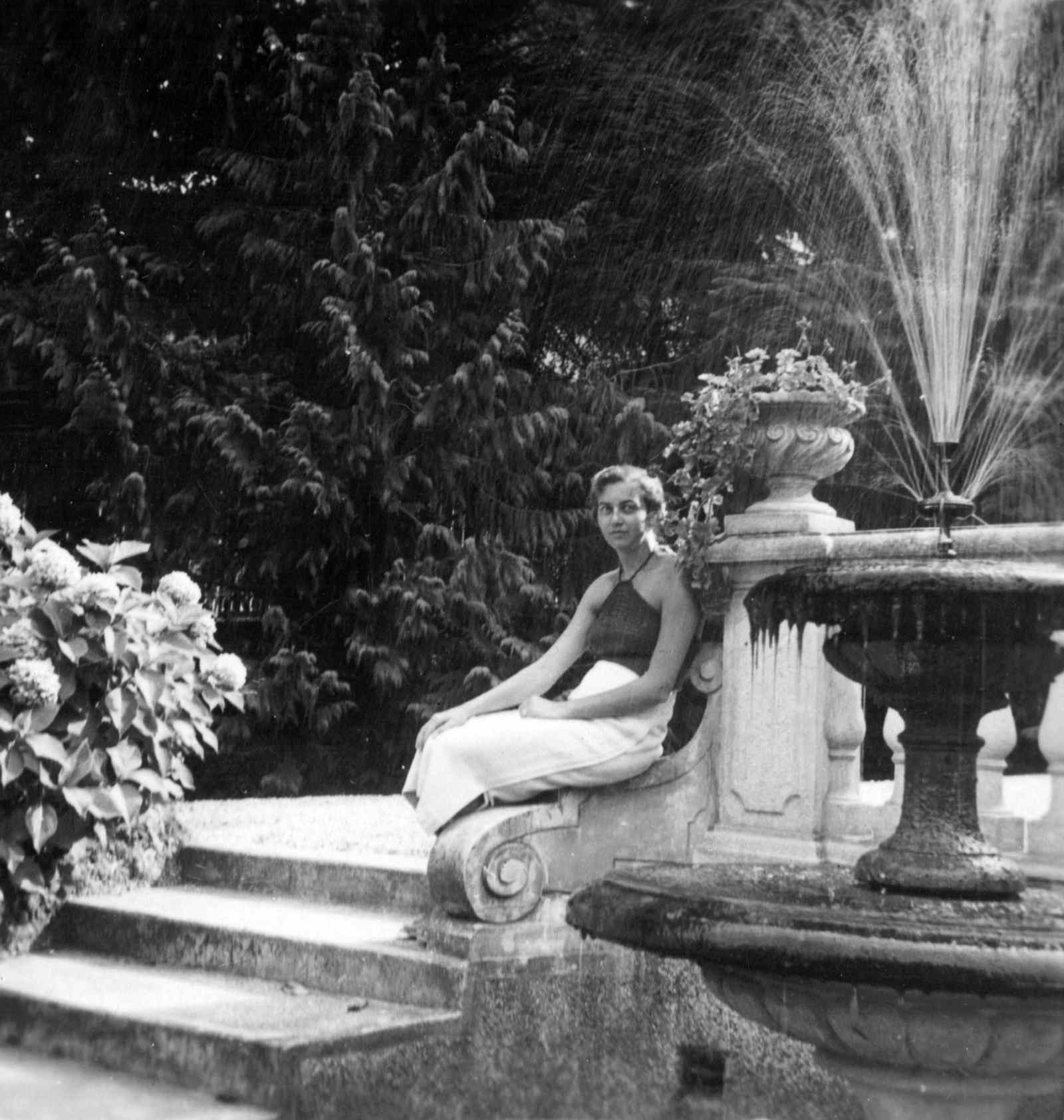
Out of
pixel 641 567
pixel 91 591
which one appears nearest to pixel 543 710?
pixel 641 567

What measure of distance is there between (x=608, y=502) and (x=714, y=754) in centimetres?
90

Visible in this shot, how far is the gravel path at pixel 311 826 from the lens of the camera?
632 centimetres

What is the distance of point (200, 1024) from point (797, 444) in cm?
254

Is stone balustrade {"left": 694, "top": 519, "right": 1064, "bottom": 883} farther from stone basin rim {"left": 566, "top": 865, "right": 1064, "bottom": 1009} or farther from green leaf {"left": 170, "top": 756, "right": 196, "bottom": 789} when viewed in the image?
green leaf {"left": 170, "top": 756, "right": 196, "bottom": 789}

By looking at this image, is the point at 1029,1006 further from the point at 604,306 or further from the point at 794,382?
the point at 604,306

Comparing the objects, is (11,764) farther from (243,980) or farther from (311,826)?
(311,826)

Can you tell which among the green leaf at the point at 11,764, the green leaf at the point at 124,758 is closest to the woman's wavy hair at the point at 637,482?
the green leaf at the point at 124,758

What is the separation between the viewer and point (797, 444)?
4.98m

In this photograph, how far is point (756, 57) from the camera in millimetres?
12344

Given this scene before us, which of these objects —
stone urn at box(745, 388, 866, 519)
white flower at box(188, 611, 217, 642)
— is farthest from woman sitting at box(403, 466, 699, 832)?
white flower at box(188, 611, 217, 642)

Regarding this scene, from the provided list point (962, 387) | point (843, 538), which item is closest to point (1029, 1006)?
point (843, 538)

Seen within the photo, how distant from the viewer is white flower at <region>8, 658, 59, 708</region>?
18.7ft

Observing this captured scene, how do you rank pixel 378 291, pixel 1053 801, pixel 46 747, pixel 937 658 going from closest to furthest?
pixel 937 658, pixel 1053 801, pixel 46 747, pixel 378 291

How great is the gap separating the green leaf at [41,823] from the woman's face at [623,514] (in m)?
2.43
